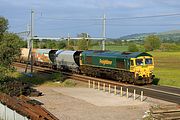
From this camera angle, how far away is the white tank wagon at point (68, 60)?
5234cm

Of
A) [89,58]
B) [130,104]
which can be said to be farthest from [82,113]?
[89,58]

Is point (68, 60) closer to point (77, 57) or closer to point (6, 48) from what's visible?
point (77, 57)

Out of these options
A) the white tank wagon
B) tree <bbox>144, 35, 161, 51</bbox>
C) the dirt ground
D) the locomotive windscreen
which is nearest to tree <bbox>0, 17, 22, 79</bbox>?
the dirt ground

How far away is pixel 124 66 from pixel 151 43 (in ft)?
342

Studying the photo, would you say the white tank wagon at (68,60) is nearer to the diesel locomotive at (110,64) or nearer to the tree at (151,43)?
the diesel locomotive at (110,64)

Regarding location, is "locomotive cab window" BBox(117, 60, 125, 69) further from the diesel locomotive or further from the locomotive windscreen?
the locomotive windscreen

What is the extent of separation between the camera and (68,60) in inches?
2125

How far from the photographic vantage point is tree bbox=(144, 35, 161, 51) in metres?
137

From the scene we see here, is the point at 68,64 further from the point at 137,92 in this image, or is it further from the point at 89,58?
the point at 137,92

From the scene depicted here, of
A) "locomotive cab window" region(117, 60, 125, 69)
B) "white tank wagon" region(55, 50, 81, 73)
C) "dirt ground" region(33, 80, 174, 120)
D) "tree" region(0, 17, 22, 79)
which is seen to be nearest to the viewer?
"dirt ground" region(33, 80, 174, 120)

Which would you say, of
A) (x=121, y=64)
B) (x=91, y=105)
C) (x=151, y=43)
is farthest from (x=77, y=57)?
(x=151, y=43)

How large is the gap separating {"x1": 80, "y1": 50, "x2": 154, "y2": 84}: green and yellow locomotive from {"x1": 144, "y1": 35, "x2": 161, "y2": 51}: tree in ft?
303

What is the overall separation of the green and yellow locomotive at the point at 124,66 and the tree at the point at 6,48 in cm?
1190

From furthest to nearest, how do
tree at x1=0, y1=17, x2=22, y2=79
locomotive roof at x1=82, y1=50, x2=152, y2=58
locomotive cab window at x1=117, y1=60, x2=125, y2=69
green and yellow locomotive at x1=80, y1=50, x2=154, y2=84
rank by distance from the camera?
locomotive cab window at x1=117, y1=60, x2=125, y2=69, locomotive roof at x1=82, y1=50, x2=152, y2=58, green and yellow locomotive at x1=80, y1=50, x2=154, y2=84, tree at x1=0, y1=17, x2=22, y2=79
